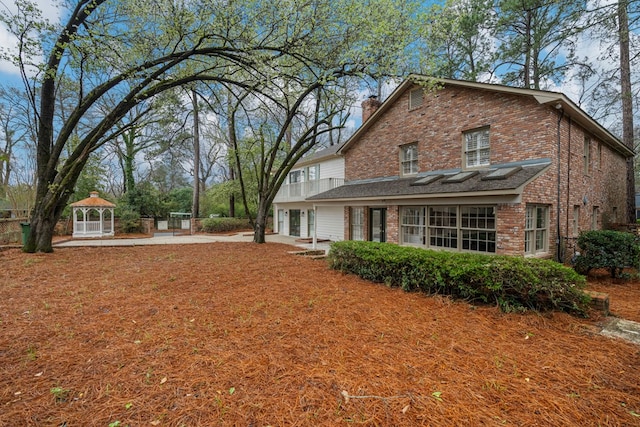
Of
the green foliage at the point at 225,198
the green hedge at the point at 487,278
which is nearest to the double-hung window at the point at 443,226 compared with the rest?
the green hedge at the point at 487,278

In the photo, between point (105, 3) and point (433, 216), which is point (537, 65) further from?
point (105, 3)

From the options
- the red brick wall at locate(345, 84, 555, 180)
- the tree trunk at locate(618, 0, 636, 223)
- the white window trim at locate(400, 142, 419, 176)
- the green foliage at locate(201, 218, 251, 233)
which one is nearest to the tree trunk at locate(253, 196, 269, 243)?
the red brick wall at locate(345, 84, 555, 180)

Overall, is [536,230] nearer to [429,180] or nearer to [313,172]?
[429,180]

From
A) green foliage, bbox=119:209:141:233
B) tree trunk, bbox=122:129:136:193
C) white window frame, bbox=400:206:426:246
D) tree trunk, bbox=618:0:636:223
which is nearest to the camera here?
white window frame, bbox=400:206:426:246

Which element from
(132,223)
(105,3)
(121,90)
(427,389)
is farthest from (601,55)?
(132,223)

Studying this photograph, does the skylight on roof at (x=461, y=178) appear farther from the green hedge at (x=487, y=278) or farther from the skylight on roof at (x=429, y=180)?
the green hedge at (x=487, y=278)

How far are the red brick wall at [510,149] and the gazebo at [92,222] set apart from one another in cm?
1703

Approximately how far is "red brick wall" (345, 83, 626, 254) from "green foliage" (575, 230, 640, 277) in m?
0.93

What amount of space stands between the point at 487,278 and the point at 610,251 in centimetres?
582

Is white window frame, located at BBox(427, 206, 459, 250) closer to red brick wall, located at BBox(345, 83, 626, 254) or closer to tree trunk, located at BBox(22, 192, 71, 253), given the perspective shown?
red brick wall, located at BBox(345, 83, 626, 254)

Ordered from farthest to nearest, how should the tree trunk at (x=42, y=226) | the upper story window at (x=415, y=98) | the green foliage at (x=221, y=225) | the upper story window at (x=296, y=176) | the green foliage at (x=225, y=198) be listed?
the green foliage at (x=225, y=198) → the green foliage at (x=221, y=225) → the upper story window at (x=296, y=176) → the upper story window at (x=415, y=98) → the tree trunk at (x=42, y=226)

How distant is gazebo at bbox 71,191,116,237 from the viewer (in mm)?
17827

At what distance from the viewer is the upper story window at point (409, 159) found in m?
11.7

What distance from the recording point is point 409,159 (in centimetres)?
1194
